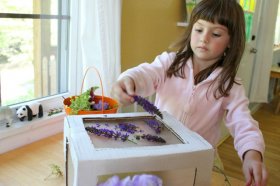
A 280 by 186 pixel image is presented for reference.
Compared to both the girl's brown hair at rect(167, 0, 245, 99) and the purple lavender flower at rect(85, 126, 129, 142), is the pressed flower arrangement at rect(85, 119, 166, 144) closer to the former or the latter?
the purple lavender flower at rect(85, 126, 129, 142)

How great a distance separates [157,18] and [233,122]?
1082 millimetres

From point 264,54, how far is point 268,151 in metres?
1.20

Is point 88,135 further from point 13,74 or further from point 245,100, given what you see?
point 13,74

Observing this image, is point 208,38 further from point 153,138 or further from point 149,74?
point 153,138

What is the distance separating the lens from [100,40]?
126 cm

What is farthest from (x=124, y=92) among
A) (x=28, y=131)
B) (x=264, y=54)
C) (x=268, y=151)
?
(x=264, y=54)

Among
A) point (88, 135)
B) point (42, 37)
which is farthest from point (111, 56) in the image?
point (88, 135)

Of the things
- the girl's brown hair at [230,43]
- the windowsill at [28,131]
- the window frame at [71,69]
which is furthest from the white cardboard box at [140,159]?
the window frame at [71,69]

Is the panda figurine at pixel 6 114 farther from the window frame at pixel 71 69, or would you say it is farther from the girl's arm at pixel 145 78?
the girl's arm at pixel 145 78

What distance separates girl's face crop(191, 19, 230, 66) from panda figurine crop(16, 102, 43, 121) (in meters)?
0.66

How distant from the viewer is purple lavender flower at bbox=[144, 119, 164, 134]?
1.90ft

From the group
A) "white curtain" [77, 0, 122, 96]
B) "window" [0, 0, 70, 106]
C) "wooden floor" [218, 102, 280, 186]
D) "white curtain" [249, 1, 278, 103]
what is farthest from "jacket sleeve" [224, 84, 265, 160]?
"white curtain" [249, 1, 278, 103]

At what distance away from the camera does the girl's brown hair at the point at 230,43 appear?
2.94 feet

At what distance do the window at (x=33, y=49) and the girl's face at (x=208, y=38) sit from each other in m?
0.68
